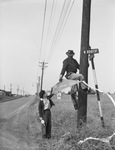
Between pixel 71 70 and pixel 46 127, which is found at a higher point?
pixel 71 70

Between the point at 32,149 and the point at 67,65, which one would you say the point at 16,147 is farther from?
the point at 67,65

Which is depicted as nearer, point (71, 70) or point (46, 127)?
point (71, 70)

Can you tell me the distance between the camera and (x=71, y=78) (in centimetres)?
768

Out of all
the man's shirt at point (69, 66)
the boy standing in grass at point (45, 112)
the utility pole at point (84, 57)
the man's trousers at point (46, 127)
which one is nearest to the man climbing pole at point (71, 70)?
the man's shirt at point (69, 66)

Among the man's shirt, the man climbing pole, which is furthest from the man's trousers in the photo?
the man's shirt

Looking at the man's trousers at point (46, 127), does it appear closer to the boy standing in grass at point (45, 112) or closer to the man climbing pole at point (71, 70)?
the boy standing in grass at point (45, 112)

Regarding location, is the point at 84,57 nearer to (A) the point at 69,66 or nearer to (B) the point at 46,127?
(A) the point at 69,66

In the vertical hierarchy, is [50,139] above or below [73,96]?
below

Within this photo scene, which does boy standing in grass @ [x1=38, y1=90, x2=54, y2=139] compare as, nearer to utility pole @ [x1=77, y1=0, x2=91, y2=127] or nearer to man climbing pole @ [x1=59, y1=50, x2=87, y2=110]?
man climbing pole @ [x1=59, y1=50, x2=87, y2=110]

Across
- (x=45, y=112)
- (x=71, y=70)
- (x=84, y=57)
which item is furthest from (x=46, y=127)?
(x=84, y=57)

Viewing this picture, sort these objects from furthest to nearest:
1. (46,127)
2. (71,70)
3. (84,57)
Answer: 1. (46,127)
2. (71,70)
3. (84,57)

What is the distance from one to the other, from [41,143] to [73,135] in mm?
1388

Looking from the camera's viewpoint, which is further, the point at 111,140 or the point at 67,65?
the point at 67,65

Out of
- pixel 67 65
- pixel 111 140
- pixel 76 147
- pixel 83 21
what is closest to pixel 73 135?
pixel 76 147
